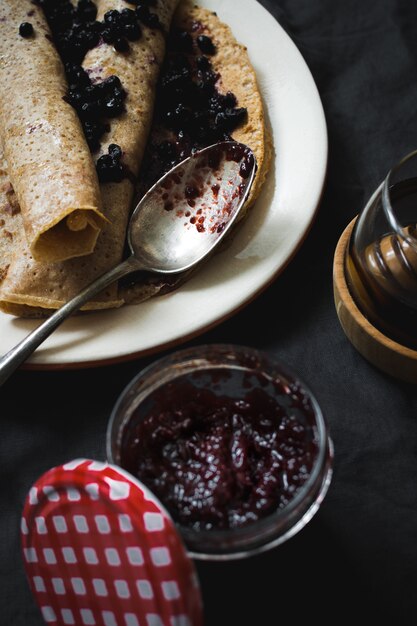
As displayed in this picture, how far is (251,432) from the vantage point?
6.75 ft

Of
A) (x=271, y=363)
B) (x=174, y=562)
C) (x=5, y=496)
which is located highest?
(x=271, y=363)

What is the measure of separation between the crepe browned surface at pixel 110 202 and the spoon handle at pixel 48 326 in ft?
0.20

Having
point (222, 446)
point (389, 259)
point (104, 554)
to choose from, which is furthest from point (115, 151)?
point (104, 554)

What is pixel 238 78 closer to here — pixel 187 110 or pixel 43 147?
pixel 187 110

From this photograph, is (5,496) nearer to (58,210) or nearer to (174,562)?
(174,562)

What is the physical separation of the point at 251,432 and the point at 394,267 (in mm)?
662

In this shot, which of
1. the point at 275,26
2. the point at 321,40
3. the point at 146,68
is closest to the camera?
the point at 146,68

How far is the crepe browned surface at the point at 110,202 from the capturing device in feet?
8.29

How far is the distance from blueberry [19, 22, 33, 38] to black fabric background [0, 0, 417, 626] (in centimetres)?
131

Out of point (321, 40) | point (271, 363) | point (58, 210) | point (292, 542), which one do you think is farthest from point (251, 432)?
point (321, 40)

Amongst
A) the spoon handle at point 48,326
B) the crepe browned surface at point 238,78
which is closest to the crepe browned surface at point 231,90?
the crepe browned surface at point 238,78

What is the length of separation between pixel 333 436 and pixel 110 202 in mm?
1131

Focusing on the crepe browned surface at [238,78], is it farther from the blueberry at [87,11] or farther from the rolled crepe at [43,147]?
the rolled crepe at [43,147]

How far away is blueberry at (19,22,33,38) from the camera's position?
2.96 meters
